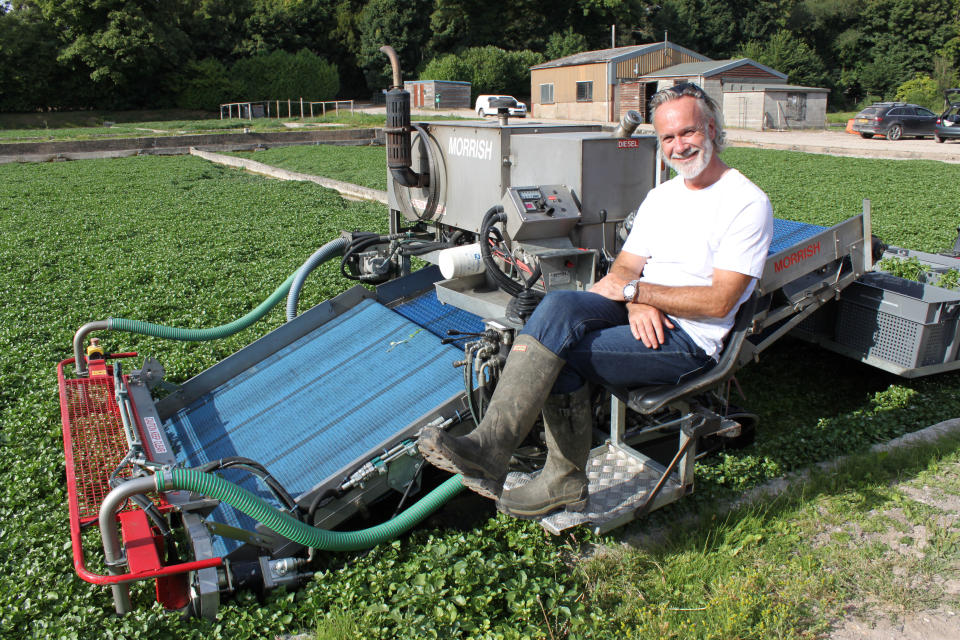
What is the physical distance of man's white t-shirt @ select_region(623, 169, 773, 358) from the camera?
2.73m

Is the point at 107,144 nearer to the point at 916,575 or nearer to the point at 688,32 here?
the point at 916,575

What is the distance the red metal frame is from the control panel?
2.18m

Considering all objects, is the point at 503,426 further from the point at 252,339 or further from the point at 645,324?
the point at 252,339

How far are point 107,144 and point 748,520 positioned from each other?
79.9 feet

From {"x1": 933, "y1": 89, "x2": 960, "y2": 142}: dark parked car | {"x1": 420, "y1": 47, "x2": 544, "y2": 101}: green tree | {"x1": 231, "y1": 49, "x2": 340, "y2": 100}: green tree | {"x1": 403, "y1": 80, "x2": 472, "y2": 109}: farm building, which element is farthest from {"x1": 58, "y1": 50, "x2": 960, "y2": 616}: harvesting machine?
{"x1": 231, "y1": 49, "x2": 340, "y2": 100}: green tree

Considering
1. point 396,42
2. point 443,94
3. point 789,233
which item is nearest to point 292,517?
point 789,233

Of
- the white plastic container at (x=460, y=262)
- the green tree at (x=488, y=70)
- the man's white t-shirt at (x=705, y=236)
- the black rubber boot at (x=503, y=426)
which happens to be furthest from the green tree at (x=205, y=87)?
the black rubber boot at (x=503, y=426)

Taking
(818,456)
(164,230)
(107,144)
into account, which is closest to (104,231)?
(164,230)

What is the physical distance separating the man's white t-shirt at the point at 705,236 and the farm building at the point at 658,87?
30.2 meters

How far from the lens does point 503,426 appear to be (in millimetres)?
2596

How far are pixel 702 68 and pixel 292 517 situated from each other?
127 feet

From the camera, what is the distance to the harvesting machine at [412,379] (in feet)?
9.55

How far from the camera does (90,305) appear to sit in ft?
22.7

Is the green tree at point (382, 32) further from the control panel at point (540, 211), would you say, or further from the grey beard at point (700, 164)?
the grey beard at point (700, 164)
